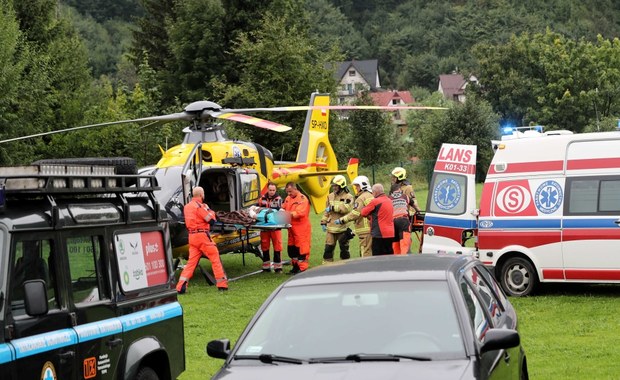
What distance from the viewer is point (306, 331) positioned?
7.05 meters

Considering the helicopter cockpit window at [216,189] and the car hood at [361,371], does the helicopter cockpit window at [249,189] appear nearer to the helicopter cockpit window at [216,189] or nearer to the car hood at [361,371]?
the helicopter cockpit window at [216,189]

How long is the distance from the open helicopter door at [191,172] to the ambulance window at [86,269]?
12.3 metres

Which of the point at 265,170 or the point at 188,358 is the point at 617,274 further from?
the point at 265,170

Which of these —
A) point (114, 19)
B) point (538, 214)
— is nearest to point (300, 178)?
point (538, 214)

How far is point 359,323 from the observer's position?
23.0 ft

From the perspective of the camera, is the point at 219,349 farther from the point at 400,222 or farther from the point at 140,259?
the point at 400,222

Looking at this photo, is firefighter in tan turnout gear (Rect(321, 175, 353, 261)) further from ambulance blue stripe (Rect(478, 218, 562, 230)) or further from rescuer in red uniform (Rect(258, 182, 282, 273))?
ambulance blue stripe (Rect(478, 218, 562, 230))

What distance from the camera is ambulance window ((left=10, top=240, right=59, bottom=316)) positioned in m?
7.22

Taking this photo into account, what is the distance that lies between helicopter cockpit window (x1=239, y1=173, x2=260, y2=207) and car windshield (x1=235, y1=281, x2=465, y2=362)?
15.3 m

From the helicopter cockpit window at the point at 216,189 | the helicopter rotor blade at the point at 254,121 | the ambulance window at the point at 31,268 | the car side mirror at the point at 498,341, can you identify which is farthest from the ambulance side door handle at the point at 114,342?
the helicopter cockpit window at the point at 216,189

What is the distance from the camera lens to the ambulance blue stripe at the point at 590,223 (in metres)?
16.5

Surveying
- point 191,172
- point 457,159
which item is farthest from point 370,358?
point 191,172

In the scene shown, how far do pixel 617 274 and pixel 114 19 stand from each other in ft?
477

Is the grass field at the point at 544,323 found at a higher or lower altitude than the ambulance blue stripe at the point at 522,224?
lower
